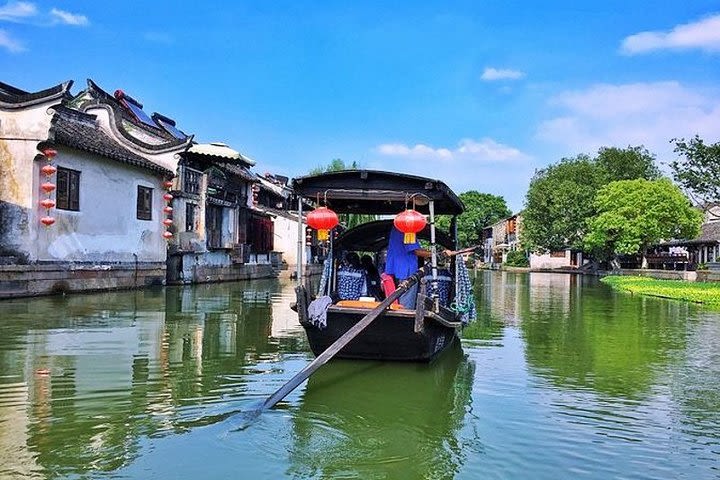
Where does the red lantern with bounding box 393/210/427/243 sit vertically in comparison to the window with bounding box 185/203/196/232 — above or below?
below

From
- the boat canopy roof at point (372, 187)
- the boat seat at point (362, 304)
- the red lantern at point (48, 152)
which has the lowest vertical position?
the boat seat at point (362, 304)

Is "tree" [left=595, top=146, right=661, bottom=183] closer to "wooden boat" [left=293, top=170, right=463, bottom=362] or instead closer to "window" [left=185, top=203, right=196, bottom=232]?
"window" [left=185, top=203, right=196, bottom=232]

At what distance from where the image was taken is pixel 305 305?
8.68 metres

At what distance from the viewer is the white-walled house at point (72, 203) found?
17.4 metres

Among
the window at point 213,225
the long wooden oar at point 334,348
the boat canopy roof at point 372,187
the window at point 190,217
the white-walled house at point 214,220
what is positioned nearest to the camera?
the long wooden oar at point 334,348

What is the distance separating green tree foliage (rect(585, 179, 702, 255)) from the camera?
4044 centimetres

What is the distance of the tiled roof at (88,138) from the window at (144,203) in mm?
785

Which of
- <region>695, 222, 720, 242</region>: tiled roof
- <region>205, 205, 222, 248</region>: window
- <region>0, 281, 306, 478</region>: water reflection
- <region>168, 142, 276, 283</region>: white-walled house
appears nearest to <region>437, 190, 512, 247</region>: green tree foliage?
<region>695, 222, 720, 242</region>: tiled roof

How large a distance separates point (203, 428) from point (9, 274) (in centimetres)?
1290

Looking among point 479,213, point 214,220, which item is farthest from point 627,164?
point 214,220

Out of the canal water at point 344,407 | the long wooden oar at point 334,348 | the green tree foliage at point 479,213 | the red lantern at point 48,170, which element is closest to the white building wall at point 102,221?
the red lantern at point 48,170

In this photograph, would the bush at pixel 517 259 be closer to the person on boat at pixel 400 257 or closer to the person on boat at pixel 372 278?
the person on boat at pixel 372 278

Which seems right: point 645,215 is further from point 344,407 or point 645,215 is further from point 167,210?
point 344,407

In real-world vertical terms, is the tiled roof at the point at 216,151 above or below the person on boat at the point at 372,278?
above
